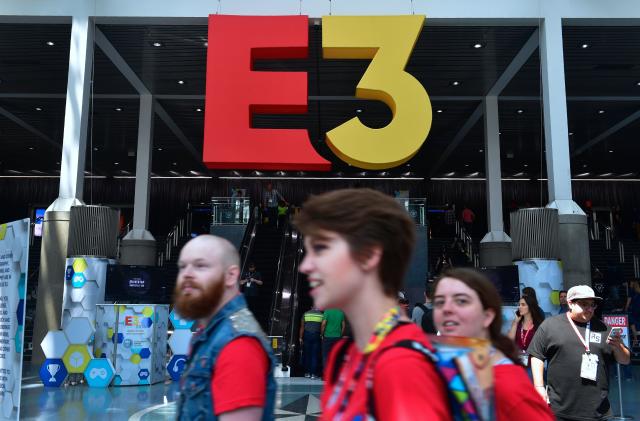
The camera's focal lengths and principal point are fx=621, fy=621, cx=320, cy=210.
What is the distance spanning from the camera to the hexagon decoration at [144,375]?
32.0 feet

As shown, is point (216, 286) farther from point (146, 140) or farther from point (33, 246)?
point (33, 246)

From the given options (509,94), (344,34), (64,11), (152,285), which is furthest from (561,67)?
(64,11)

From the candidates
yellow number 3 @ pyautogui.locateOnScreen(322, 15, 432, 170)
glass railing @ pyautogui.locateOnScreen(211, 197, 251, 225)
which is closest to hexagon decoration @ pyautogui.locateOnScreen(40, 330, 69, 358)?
yellow number 3 @ pyautogui.locateOnScreen(322, 15, 432, 170)

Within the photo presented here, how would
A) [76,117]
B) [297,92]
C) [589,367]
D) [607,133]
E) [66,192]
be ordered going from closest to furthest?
[589,367] → [297,92] → [66,192] → [76,117] → [607,133]

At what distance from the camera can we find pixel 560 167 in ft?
36.0

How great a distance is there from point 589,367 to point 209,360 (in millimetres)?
2496

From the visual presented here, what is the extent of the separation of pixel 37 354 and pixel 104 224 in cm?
249

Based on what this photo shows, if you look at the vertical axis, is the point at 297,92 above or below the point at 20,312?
above

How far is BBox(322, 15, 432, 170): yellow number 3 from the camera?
414 inches

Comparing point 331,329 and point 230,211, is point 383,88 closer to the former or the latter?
point 331,329

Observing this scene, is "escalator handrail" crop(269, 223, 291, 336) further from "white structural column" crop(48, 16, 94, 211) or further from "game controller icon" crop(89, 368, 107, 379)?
"white structural column" crop(48, 16, 94, 211)

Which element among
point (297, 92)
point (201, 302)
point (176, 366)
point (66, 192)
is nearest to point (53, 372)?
point (176, 366)

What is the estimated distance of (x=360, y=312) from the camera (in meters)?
1.16

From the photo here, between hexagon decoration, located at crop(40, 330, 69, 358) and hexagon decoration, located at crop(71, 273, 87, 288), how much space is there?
897 millimetres
